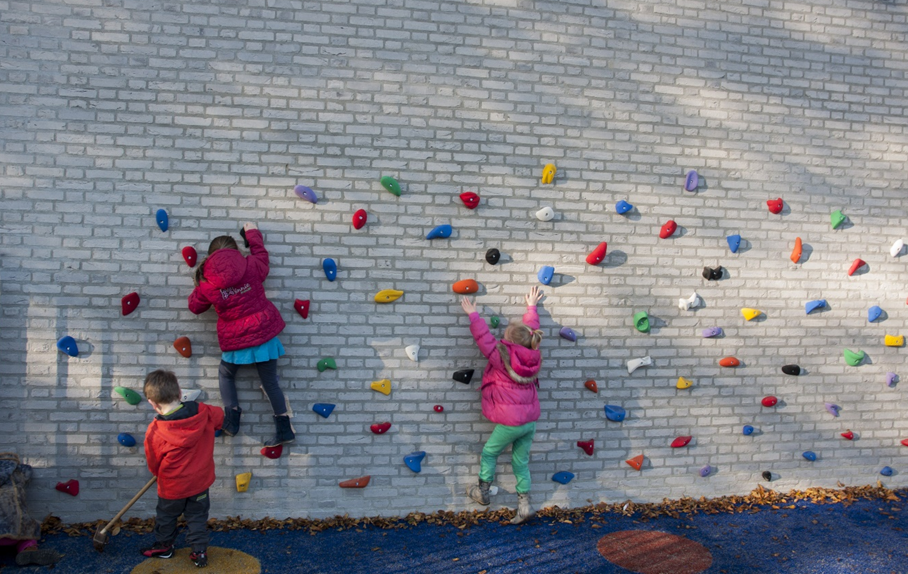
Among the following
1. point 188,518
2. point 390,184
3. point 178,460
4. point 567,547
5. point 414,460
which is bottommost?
point 567,547

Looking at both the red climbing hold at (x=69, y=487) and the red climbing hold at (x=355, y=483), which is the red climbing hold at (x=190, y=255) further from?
the red climbing hold at (x=355, y=483)

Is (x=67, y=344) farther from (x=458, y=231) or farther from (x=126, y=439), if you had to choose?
(x=458, y=231)

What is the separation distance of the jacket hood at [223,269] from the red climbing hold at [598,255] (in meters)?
2.61

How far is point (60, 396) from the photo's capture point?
471 cm

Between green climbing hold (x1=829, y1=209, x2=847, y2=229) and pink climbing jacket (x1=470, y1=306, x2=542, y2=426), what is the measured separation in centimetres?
291

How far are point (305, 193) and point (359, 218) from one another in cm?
42

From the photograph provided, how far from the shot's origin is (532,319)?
16.7ft

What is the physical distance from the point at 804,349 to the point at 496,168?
3113 mm

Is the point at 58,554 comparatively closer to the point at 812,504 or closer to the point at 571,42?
the point at 571,42

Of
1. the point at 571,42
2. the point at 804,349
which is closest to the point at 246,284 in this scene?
the point at 571,42

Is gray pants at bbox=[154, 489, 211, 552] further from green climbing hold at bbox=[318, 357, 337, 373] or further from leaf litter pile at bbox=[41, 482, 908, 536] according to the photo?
green climbing hold at bbox=[318, 357, 337, 373]

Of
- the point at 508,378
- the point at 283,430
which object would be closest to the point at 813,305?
the point at 508,378

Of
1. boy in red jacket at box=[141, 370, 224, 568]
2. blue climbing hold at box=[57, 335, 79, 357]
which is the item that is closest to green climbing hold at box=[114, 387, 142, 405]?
blue climbing hold at box=[57, 335, 79, 357]

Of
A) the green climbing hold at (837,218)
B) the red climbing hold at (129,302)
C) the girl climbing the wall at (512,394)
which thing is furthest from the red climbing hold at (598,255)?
the red climbing hold at (129,302)
